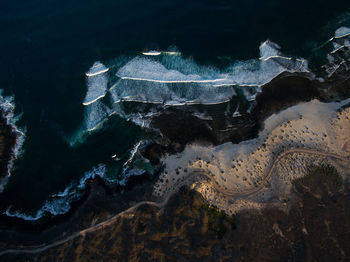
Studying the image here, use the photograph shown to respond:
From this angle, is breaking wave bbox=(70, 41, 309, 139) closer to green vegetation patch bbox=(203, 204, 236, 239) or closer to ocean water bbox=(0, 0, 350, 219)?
ocean water bbox=(0, 0, 350, 219)

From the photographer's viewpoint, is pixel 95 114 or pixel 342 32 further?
pixel 342 32

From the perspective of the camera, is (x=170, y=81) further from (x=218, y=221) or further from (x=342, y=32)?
(x=342, y=32)

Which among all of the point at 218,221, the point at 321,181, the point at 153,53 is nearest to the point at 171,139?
the point at 218,221

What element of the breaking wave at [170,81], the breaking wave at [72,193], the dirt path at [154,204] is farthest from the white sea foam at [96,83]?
the dirt path at [154,204]

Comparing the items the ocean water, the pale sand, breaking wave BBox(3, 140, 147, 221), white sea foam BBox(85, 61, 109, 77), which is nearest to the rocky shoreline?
breaking wave BBox(3, 140, 147, 221)

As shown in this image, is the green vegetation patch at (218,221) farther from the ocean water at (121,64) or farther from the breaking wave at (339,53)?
the breaking wave at (339,53)

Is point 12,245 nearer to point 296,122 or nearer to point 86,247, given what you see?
point 86,247

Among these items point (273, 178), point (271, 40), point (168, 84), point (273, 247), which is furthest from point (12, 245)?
point (271, 40)
